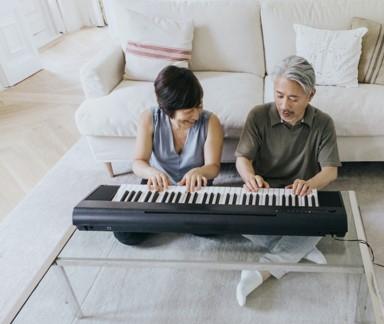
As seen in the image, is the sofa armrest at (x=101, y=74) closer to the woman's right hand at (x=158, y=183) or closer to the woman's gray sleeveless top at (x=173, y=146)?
the woman's gray sleeveless top at (x=173, y=146)

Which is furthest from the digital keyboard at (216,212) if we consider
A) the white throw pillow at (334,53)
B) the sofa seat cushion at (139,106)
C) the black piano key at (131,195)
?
the white throw pillow at (334,53)

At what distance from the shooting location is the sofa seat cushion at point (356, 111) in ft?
5.30

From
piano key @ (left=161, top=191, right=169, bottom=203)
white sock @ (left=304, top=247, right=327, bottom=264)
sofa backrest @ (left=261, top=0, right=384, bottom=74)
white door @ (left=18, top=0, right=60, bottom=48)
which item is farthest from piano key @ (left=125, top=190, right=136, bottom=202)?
white door @ (left=18, top=0, right=60, bottom=48)

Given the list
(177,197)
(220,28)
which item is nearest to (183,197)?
(177,197)

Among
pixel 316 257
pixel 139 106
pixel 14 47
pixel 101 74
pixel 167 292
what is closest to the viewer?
pixel 316 257

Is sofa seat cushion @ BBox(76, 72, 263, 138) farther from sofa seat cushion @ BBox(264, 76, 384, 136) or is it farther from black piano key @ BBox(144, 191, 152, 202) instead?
black piano key @ BBox(144, 191, 152, 202)

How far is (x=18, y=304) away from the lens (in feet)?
3.25

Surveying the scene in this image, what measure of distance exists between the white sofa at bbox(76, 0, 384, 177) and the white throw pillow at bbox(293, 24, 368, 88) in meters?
0.07

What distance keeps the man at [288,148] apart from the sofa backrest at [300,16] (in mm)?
804

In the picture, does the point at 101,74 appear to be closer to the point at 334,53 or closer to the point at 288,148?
the point at 288,148

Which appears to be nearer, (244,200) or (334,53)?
(244,200)

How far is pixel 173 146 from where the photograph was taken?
4.84 feet

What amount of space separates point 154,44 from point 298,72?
108cm

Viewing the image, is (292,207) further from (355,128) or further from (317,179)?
(355,128)
